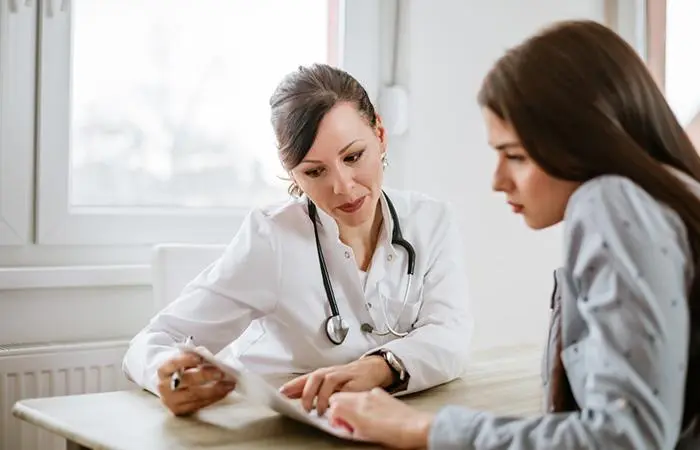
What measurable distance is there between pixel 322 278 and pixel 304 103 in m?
0.32

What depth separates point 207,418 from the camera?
1361mm

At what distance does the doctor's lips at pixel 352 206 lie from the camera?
1.75m

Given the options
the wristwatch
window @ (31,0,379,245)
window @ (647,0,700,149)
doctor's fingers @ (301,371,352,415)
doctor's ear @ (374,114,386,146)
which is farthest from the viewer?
window @ (647,0,700,149)

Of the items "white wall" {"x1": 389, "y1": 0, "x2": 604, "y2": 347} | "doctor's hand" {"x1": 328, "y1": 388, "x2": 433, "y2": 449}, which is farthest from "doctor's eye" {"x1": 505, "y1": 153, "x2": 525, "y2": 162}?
"white wall" {"x1": 389, "y1": 0, "x2": 604, "y2": 347}

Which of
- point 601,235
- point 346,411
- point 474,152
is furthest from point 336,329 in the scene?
point 474,152

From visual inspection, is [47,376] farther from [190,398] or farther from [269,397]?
[269,397]

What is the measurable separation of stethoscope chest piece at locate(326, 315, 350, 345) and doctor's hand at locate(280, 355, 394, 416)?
138 millimetres

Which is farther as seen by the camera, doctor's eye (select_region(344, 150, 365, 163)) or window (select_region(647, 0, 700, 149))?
window (select_region(647, 0, 700, 149))

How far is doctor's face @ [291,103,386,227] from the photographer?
5.61 feet

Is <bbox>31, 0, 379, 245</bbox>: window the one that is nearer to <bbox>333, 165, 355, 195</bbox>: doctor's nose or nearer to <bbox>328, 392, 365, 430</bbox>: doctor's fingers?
<bbox>333, 165, 355, 195</bbox>: doctor's nose

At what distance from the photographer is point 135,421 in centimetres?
134

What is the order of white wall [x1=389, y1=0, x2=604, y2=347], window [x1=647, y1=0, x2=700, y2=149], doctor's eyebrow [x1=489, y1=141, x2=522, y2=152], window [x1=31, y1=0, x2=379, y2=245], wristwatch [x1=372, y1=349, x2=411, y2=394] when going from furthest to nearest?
window [x1=647, y1=0, x2=700, y2=149]
white wall [x1=389, y1=0, x2=604, y2=347]
window [x1=31, y1=0, x2=379, y2=245]
wristwatch [x1=372, y1=349, x2=411, y2=394]
doctor's eyebrow [x1=489, y1=141, x2=522, y2=152]

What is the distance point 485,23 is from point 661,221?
1.96 meters

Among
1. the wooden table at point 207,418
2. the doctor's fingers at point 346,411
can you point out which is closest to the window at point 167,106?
the wooden table at point 207,418
